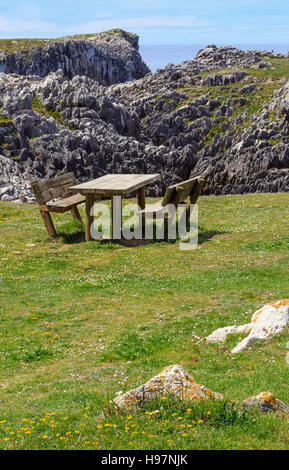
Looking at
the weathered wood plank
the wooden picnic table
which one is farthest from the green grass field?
the wooden picnic table

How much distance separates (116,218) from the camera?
2006 centimetres

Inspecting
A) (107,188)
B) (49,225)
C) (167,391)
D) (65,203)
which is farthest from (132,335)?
(65,203)

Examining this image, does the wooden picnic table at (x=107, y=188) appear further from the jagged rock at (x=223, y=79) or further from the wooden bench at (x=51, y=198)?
the jagged rock at (x=223, y=79)

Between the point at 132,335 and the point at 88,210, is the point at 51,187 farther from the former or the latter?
the point at 132,335

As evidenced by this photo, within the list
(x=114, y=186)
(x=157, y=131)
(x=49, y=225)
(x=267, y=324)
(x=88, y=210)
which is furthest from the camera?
(x=157, y=131)

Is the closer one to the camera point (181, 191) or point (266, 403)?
point (266, 403)

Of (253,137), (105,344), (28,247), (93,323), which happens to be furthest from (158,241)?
(253,137)

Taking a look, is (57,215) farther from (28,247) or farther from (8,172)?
(8,172)

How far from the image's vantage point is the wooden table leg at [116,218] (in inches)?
784

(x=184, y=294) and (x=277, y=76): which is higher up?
(x=277, y=76)

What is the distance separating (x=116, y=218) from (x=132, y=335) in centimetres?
988

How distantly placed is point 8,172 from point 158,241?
6510 centimetres

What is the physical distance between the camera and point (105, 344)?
1056cm
